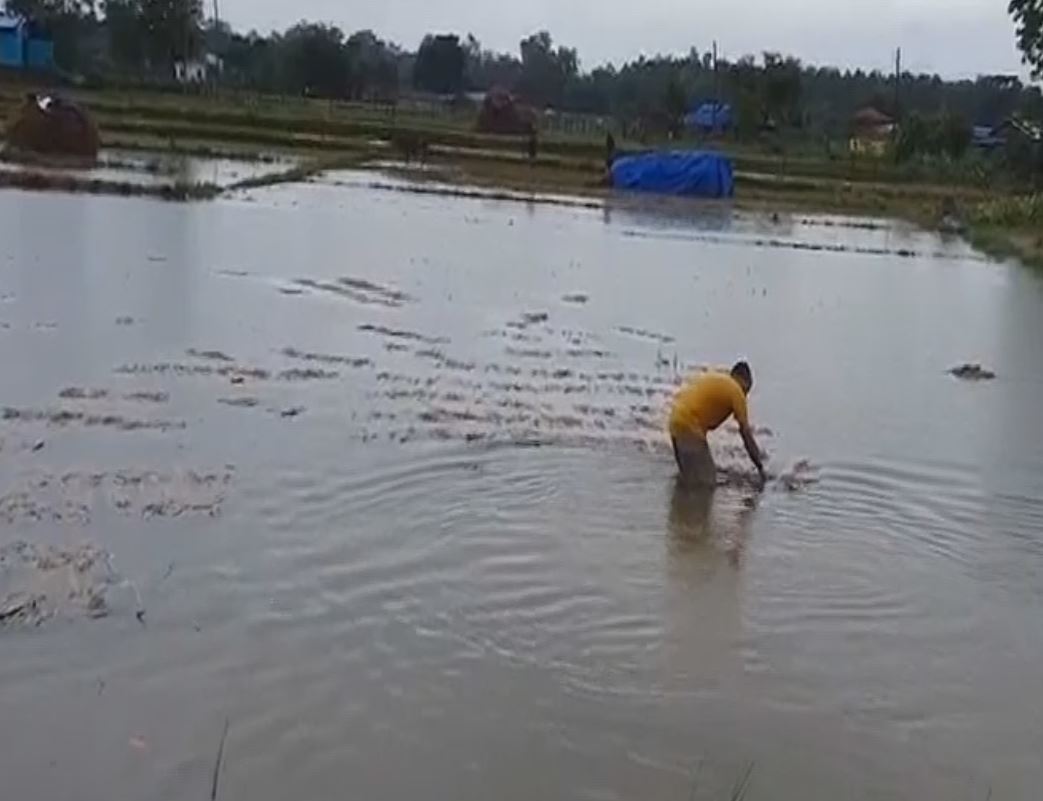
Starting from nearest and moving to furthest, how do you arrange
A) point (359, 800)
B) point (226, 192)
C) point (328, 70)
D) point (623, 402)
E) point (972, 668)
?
point (359, 800) < point (972, 668) < point (623, 402) < point (226, 192) < point (328, 70)

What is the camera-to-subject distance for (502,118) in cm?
5734

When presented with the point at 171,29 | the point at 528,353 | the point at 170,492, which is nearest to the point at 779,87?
the point at 171,29

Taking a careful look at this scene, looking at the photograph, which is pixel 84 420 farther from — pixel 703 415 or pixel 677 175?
pixel 677 175

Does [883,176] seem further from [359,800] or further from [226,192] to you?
[359,800]

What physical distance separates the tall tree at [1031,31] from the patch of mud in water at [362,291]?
27.5 m

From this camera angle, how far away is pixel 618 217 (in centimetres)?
3259

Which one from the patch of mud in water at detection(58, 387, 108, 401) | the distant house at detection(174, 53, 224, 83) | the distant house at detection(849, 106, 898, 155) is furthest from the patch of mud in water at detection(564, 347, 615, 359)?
the distant house at detection(174, 53, 224, 83)

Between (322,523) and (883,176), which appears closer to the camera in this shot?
(322,523)

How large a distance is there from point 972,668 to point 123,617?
12.3 feet

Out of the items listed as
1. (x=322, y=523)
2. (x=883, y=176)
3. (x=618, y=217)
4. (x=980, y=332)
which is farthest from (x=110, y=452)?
(x=883, y=176)

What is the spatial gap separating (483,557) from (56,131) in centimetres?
2988

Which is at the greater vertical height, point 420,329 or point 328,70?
point 328,70

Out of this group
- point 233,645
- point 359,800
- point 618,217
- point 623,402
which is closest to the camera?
point 359,800

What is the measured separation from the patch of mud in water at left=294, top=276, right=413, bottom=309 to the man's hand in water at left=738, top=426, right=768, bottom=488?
7.44 m
